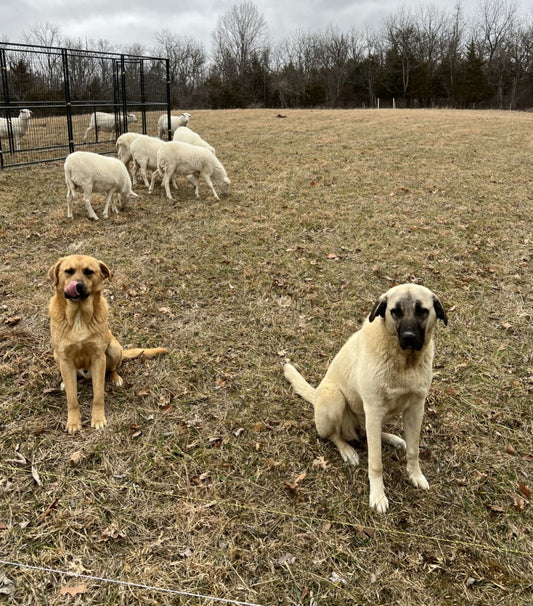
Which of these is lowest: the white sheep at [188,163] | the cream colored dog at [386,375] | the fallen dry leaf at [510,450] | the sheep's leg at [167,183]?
the fallen dry leaf at [510,450]

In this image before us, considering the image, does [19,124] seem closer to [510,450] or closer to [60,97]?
[60,97]

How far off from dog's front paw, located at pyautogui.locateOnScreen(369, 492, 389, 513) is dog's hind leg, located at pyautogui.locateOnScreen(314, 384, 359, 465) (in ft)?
1.09

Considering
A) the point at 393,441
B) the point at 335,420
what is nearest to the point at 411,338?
the point at 335,420

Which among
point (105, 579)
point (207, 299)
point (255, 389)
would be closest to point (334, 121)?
point (207, 299)

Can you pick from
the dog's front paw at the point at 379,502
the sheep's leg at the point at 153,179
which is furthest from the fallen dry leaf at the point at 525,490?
the sheep's leg at the point at 153,179

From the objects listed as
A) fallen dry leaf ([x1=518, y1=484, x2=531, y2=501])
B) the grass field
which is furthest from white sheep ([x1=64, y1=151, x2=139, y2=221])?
fallen dry leaf ([x1=518, y1=484, x2=531, y2=501])

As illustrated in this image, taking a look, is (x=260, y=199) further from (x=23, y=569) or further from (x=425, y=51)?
(x=425, y=51)

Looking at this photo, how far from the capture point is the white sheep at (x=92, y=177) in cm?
809

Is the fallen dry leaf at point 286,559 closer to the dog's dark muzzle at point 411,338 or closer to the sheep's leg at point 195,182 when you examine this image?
the dog's dark muzzle at point 411,338

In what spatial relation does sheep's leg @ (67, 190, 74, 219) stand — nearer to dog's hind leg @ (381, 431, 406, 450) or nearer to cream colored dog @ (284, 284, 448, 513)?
cream colored dog @ (284, 284, 448, 513)

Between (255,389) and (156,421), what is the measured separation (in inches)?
37.7

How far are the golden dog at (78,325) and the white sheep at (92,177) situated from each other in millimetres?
5352

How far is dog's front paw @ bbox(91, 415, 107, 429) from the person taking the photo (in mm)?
3598

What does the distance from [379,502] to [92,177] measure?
7485 millimetres
